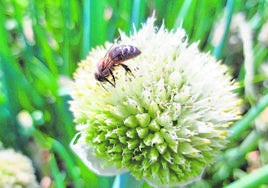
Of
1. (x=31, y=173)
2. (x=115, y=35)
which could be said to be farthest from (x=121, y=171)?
(x=115, y=35)

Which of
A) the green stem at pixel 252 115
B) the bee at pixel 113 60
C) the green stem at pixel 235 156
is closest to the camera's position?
the bee at pixel 113 60

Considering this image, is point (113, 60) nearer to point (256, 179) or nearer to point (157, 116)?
point (157, 116)

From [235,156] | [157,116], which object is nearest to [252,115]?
[235,156]

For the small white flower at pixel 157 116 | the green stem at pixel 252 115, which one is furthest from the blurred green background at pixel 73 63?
the small white flower at pixel 157 116

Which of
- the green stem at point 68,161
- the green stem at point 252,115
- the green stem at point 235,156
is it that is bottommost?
the green stem at point 235,156

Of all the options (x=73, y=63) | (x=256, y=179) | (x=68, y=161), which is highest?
(x=73, y=63)

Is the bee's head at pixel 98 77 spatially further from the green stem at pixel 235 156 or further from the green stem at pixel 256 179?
the green stem at pixel 235 156
